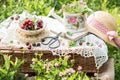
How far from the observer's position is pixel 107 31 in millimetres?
3949

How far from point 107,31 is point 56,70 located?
2.93 ft

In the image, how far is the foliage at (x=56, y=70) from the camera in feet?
10.5

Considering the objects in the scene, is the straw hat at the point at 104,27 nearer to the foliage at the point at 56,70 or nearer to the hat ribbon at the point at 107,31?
the hat ribbon at the point at 107,31

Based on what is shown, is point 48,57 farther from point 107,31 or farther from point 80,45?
point 107,31

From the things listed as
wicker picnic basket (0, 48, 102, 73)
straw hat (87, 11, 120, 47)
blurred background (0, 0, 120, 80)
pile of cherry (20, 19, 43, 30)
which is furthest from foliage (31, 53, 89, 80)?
blurred background (0, 0, 120, 80)

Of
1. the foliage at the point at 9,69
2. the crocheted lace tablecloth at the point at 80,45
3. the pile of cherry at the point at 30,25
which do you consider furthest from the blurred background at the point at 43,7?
the foliage at the point at 9,69

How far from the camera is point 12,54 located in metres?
3.66

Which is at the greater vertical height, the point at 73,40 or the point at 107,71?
the point at 73,40

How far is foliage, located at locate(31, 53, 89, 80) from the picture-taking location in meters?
3.21

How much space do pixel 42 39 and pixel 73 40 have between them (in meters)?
0.27

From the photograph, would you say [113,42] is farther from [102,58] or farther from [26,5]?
[26,5]

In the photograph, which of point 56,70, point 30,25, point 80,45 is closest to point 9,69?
point 56,70

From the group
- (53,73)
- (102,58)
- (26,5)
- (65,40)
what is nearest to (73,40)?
(65,40)

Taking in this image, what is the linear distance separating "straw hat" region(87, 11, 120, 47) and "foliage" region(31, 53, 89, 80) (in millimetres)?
508
